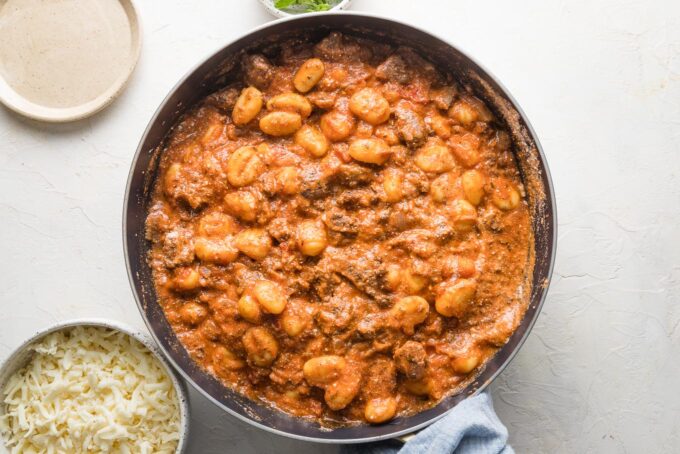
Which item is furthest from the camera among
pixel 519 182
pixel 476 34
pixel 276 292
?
pixel 476 34

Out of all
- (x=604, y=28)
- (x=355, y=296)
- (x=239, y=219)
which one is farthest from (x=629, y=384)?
(x=239, y=219)

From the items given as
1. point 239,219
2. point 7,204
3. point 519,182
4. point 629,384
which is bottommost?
point 629,384

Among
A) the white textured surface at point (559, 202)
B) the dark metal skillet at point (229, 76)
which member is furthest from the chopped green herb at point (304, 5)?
the dark metal skillet at point (229, 76)

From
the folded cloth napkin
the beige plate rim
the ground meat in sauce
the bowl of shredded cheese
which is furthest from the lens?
the beige plate rim

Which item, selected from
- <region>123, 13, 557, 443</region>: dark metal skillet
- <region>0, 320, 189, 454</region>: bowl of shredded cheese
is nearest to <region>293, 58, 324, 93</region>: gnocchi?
<region>123, 13, 557, 443</region>: dark metal skillet

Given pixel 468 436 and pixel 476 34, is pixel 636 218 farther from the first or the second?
pixel 468 436

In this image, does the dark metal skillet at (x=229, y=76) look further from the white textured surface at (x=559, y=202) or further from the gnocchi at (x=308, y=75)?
the white textured surface at (x=559, y=202)

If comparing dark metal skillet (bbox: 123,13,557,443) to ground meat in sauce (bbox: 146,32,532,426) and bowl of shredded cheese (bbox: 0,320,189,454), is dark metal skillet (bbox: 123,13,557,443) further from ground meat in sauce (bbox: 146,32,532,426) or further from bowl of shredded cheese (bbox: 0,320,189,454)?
bowl of shredded cheese (bbox: 0,320,189,454)
